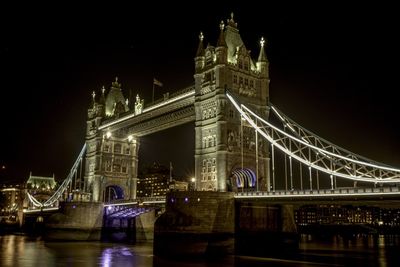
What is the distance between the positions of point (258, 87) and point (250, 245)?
17.7 m

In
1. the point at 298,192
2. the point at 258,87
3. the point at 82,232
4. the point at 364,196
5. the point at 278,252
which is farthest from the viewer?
the point at 82,232

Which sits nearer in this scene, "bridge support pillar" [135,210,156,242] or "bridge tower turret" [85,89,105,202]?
"bridge support pillar" [135,210,156,242]

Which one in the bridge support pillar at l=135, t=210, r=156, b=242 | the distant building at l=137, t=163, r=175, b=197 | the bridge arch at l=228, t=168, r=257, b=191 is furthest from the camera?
the distant building at l=137, t=163, r=175, b=197

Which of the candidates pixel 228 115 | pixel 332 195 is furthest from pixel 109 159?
pixel 332 195

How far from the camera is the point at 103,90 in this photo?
260 feet

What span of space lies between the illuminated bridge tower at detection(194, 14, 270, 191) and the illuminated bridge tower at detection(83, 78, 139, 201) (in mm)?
23422

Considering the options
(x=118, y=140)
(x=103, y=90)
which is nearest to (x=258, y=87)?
(x=118, y=140)

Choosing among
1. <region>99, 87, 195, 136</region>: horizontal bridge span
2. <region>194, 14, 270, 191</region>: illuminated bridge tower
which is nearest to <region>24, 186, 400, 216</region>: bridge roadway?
<region>194, 14, 270, 191</region>: illuminated bridge tower

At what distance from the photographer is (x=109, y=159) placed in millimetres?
73875

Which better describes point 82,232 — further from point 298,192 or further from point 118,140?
point 298,192

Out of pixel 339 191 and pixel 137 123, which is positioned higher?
pixel 137 123

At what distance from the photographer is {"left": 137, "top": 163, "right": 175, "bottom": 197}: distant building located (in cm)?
15562

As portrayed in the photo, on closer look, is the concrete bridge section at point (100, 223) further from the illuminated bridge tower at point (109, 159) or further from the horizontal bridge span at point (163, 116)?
the horizontal bridge span at point (163, 116)

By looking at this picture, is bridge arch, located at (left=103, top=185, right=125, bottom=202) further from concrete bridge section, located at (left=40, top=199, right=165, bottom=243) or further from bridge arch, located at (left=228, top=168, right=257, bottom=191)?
bridge arch, located at (left=228, top=168, right=257, bottom=191)
